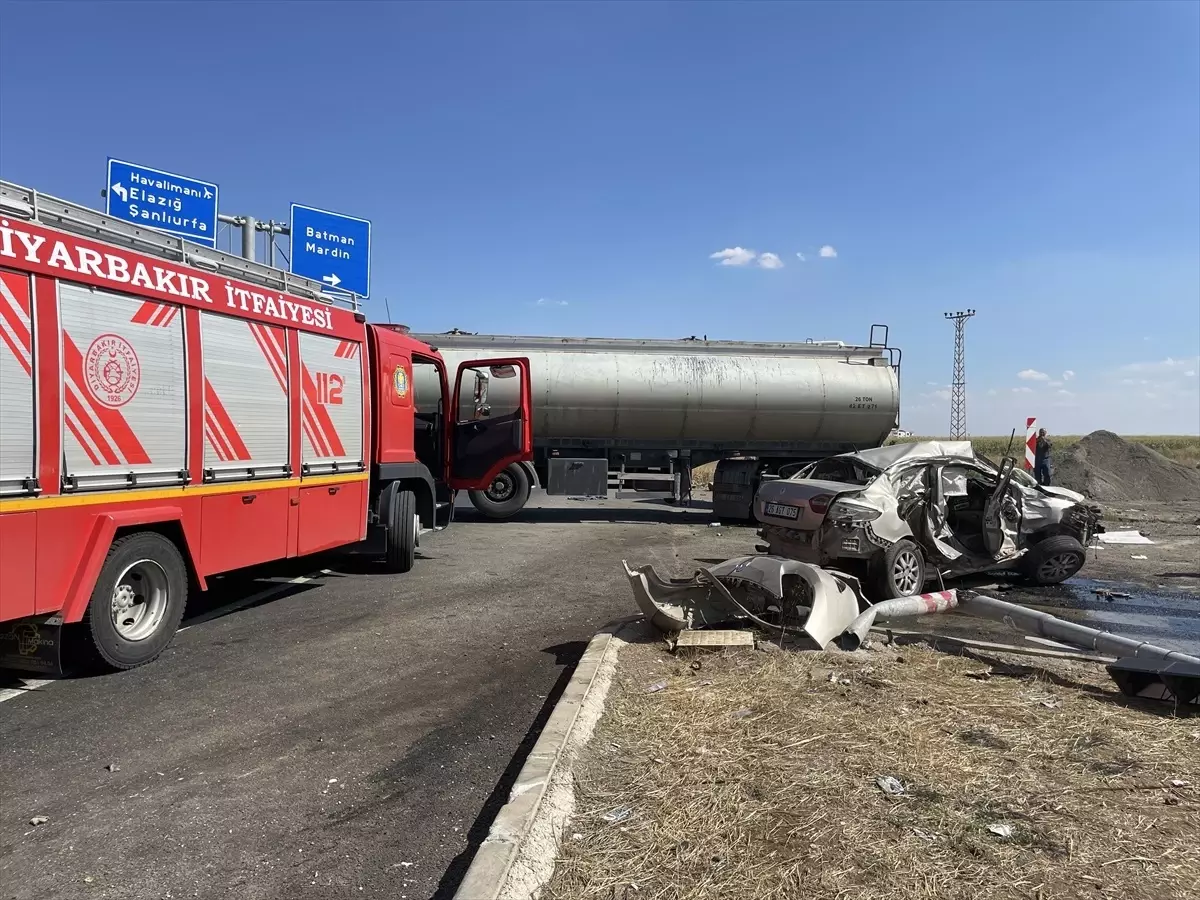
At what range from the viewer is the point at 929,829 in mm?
3213

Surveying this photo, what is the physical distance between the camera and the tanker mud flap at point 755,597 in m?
6.06

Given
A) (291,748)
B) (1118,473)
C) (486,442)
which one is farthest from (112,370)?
(1118,473)

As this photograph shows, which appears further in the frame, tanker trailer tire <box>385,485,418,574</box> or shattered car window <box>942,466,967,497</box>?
tanker trailer tire <box>385,485,418,574</box>

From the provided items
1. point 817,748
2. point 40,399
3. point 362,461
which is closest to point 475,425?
point 362,461

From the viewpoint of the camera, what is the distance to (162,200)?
14.5m

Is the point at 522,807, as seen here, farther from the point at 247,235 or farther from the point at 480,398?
the point at 247,235

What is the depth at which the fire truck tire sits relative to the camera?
5488 millimetres

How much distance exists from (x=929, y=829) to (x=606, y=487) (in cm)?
1352

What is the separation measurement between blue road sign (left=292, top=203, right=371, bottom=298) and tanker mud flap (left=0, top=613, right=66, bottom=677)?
13.0m

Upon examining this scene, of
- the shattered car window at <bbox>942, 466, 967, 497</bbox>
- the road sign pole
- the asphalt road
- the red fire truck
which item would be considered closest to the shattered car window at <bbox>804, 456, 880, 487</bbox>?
→ the shattered car window at <bbox>942, 466, 967, 497</bbox>

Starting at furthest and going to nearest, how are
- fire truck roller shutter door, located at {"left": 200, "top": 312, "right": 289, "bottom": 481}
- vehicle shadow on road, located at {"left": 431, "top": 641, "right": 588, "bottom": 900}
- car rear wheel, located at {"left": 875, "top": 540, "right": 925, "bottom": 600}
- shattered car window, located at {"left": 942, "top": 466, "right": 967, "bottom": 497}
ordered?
1. shattered car window, located at {"left": 942, "top": 466, "right": 967, "bottom": 497}
2. car rear wheel, located at {"left": 875, "top": 540, "right": 925, "bottom": 600}
3. fire truck roller shutter door, located at {"left": 200, "top": 312, "right": 289, "bottom": 481}
4. vehicle shadow on road, located at {"left": 431, "top": 641, "right": 588, "bottom": 900}

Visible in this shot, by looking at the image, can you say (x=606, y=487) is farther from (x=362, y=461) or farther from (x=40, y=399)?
(x=40, y=399)

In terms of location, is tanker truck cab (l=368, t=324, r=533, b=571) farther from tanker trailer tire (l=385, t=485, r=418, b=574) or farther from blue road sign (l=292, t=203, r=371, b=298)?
blue road sign (l=292, t=203, r=371, b=298)

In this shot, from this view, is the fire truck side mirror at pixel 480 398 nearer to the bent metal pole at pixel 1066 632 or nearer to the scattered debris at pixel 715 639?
the scattered debris at pixel 715 639
